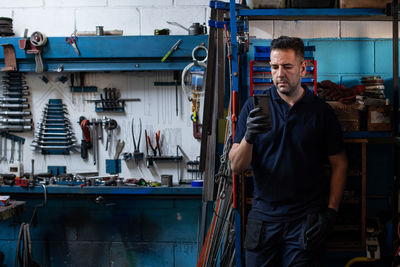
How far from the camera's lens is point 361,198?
2408 millimetres

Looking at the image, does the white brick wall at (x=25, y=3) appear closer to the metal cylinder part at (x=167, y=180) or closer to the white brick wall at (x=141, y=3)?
the white brick wall at (x=141, y=3)

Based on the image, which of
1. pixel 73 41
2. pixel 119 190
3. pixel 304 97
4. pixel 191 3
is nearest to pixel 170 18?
pixel 191 3

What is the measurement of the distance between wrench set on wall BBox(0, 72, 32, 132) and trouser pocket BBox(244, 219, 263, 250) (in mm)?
2184

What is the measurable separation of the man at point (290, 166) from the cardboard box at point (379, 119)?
0.59m

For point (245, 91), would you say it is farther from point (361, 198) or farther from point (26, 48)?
point (26, 48)

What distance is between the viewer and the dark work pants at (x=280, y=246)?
1856 mm

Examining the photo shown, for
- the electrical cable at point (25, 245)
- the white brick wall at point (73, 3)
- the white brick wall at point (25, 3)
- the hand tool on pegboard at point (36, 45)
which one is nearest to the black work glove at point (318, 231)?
the electrical cable at point (25, 245)

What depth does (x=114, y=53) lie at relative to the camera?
9.80ft

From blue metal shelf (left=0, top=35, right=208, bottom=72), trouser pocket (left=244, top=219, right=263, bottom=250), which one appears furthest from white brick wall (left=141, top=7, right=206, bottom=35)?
trouser pocket (left=244, top=219, right=263, bottom=250)

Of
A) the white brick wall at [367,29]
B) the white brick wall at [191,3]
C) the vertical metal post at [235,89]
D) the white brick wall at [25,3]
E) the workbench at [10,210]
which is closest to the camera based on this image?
the vertical metal post at [235,89]

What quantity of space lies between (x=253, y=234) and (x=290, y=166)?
1.24 ft

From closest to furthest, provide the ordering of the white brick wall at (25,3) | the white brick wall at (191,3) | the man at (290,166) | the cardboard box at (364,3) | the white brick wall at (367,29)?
the man at (290,166)
the cardboard box at (364,3)
the white brick wall at (367,29)
the white brick wall at (191,3)
the white brick wall at (25,3)

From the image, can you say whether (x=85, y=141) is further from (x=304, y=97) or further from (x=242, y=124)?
(x=304, y=97)

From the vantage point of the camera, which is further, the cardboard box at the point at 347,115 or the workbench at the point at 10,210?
the workbench at the point at 10,210
